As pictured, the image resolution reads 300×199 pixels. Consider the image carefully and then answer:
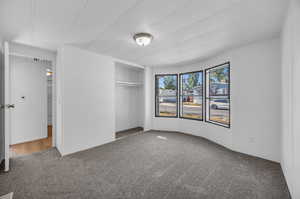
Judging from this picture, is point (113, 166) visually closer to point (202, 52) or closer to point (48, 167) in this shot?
point (48, 167)

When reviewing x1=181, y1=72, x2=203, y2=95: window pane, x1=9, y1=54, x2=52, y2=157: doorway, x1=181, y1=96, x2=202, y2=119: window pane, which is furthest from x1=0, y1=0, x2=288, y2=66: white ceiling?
x1=181, y1=96, x2=202, y2=119: window pane

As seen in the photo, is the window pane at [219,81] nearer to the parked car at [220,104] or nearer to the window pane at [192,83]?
the parked car at [220,104]

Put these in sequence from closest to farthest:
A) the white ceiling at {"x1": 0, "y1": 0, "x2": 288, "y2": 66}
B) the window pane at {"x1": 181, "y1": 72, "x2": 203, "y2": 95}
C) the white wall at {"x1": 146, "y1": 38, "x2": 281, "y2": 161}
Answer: the white ceiling at {"x1": 0, "y1": 0, "x2": 288, "y2": 66}, the white wall at {"x1": 146, "y1": 38, "x2": 281, "y2": 161}, the window pane at {"x1": 181, "y1": 72, "x2": 203, "y2": 95}

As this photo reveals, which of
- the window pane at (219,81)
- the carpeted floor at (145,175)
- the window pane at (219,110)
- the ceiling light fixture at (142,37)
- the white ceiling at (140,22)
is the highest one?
the white ceiling at (140,22)

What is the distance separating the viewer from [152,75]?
526 centimetres

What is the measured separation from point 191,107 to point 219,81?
4.40 ft

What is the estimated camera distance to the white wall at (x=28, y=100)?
3682 mm

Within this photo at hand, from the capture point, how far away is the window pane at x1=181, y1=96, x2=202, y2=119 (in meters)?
4.52

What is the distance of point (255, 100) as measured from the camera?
2.81 metres

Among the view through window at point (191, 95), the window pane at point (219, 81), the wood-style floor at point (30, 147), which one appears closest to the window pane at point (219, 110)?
the window pane at point (219, 81)

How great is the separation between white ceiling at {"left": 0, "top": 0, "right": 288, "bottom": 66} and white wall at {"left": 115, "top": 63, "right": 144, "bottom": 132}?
2.15 metres

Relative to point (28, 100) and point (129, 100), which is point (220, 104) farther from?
point (28, 100)

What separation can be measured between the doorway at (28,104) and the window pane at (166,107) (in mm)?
3578

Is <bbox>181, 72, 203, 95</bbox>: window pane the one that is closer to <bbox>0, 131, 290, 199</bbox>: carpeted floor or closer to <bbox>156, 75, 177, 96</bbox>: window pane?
<bbox>156, 75, 177, 96</bbox>: window pane
